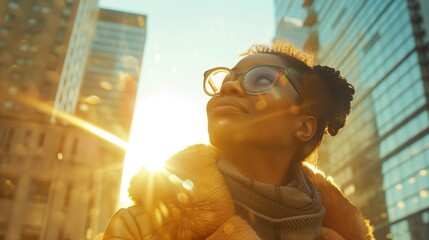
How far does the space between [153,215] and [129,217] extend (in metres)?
0.12

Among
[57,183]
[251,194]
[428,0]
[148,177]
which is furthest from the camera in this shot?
[428,0]

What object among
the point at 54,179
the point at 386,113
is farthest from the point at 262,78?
the point at 386,113

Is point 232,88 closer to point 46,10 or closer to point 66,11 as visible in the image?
point 46,10

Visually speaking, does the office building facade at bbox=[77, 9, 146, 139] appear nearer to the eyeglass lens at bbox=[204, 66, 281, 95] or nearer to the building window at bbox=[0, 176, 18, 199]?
the building window at bbox=[0, 176, 18, 199]

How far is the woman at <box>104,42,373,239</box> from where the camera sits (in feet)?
6.16

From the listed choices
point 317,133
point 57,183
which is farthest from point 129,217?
point 57,183

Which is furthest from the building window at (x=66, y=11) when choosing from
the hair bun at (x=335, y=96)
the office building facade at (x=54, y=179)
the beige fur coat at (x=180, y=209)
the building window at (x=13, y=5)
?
the beige fur coat at (x=180, y=209)

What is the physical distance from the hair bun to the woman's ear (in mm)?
195

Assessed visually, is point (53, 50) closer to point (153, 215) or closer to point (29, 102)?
point (29, 102)

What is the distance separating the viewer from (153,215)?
73.8 inches

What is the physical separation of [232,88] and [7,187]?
29.6 meters

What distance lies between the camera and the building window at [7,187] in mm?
27141

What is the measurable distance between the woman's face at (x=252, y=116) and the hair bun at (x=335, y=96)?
377mm

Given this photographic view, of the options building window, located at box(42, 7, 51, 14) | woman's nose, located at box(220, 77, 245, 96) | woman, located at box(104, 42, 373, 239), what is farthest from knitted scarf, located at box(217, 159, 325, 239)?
building window, located at box(42, 7, 51, 14)
